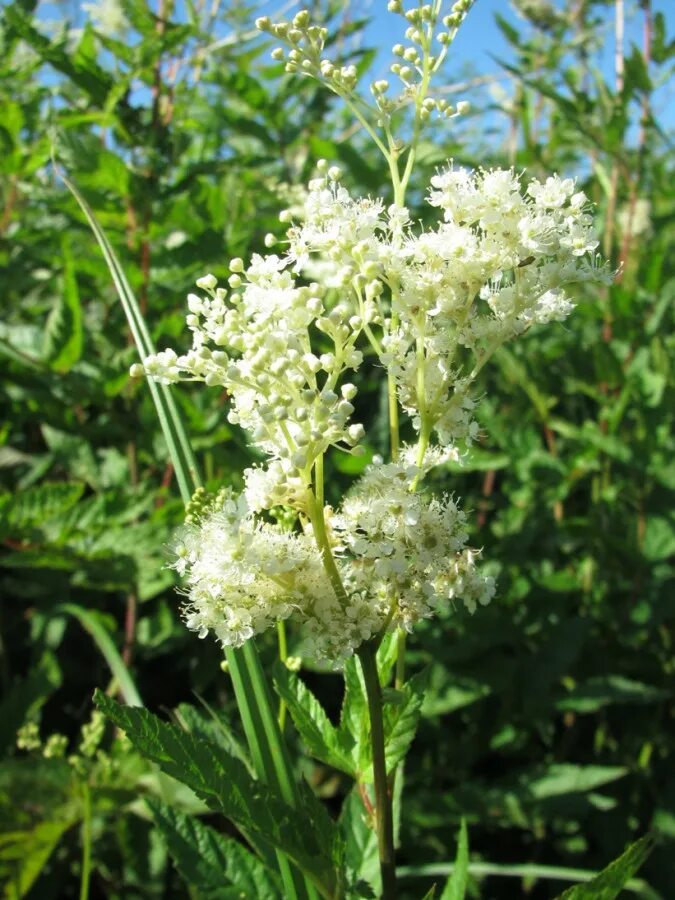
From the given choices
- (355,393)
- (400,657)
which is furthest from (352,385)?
(400,657)

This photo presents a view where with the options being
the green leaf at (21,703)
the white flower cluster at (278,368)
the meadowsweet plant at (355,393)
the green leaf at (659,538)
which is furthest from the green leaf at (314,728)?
the green leaf at (659,538)

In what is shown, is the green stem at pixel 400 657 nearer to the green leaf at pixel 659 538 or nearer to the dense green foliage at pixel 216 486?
the dense green foliage at pixel 216 486

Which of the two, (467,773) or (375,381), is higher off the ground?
(375,381)

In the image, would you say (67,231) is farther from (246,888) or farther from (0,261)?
(246,888)

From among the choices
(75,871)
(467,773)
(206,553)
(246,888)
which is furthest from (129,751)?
(206,553)

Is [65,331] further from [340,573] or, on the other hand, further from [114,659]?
[340,573]
